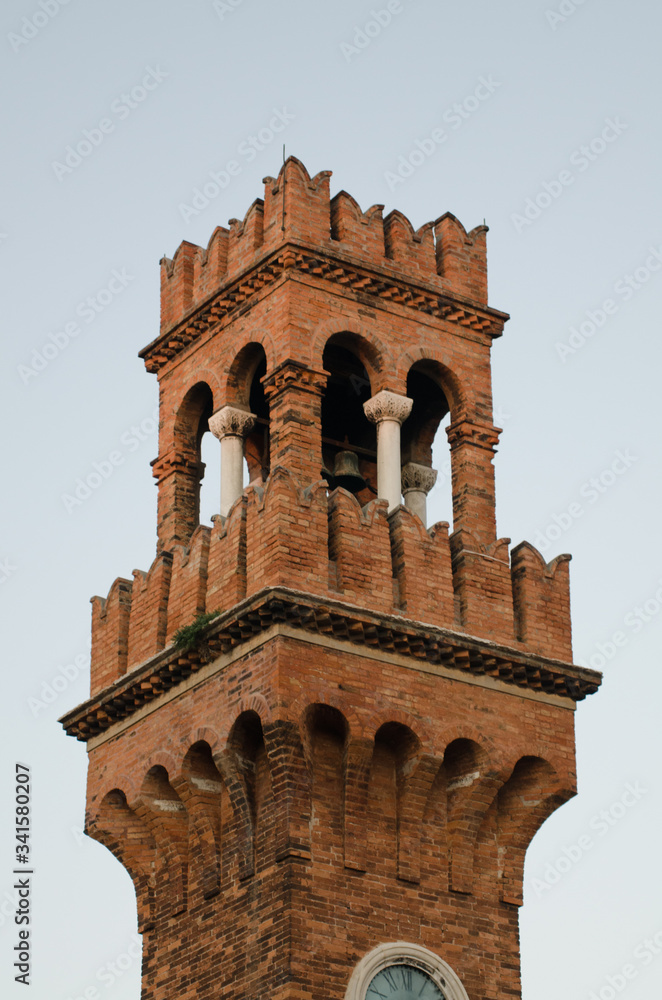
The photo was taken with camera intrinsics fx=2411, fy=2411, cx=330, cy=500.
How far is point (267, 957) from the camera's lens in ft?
88.2

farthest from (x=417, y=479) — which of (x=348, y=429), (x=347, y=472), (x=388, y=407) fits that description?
(x=388, y=407)

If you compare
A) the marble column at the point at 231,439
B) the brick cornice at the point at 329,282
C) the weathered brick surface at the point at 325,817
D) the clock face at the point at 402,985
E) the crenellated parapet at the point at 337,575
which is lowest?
the clock face at the point at 402,985

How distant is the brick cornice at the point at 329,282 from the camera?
31031 mm

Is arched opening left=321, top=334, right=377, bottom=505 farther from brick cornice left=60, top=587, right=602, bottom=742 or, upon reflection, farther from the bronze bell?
brick cornice left=60, top=587, right=602, bottom=742

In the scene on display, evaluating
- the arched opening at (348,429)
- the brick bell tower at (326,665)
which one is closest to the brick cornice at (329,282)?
the brick bell tower at (326,665)

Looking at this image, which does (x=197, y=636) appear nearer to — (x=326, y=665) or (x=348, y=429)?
(x=326, y=665)

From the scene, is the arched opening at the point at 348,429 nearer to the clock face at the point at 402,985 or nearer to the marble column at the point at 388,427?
the marble column at the point at 388,427

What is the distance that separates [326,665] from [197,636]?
176 cm

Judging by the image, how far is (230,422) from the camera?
3127cm

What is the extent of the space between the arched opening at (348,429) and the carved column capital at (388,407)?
1.34m

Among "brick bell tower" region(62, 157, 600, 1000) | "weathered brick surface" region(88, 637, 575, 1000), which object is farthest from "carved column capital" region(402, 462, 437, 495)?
"weathered brick surface" region(88, 637, 575, 1000)

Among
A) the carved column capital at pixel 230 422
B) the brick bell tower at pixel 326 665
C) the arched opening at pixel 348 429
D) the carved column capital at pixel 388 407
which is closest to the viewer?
the brick bell tower at pixel 326 665

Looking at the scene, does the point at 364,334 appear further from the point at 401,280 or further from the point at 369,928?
the point at 369,928

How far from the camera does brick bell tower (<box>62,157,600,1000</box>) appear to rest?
2762cm
